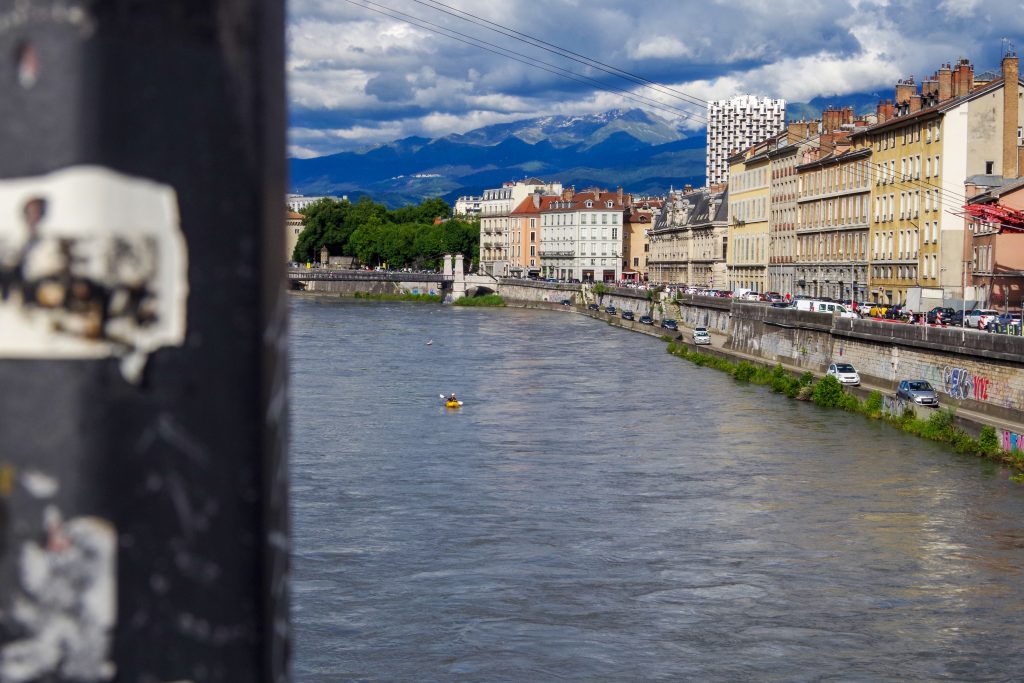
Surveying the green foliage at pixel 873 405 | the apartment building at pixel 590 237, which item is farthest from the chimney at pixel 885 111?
the apartment building at pixel 590 237

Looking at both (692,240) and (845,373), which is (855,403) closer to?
(845,373)

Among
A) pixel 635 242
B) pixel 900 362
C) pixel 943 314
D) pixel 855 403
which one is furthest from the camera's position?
pixel 635 242

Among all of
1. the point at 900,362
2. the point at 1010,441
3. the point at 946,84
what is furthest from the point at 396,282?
the point at 1010,441

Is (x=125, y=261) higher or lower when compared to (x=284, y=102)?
lower

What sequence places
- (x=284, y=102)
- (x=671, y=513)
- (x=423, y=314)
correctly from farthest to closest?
1. (x=423, y=314)
2. (x=671, y=513)
3. (x=284, y=102)

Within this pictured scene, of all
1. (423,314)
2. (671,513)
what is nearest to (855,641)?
(671,513)

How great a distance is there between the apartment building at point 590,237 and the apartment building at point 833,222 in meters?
50.8

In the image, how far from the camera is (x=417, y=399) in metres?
40.2

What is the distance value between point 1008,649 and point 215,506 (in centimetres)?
1678

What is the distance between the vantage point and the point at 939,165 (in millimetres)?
55094

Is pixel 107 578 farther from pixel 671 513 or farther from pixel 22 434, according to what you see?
pixel 671 513

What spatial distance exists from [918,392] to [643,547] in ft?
49.4

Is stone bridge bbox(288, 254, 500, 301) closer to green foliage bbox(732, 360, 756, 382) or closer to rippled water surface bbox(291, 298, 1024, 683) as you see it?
green foliage bbox(732, 360, 756, 382)

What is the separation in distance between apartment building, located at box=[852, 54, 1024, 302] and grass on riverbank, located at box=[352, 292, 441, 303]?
227ft
